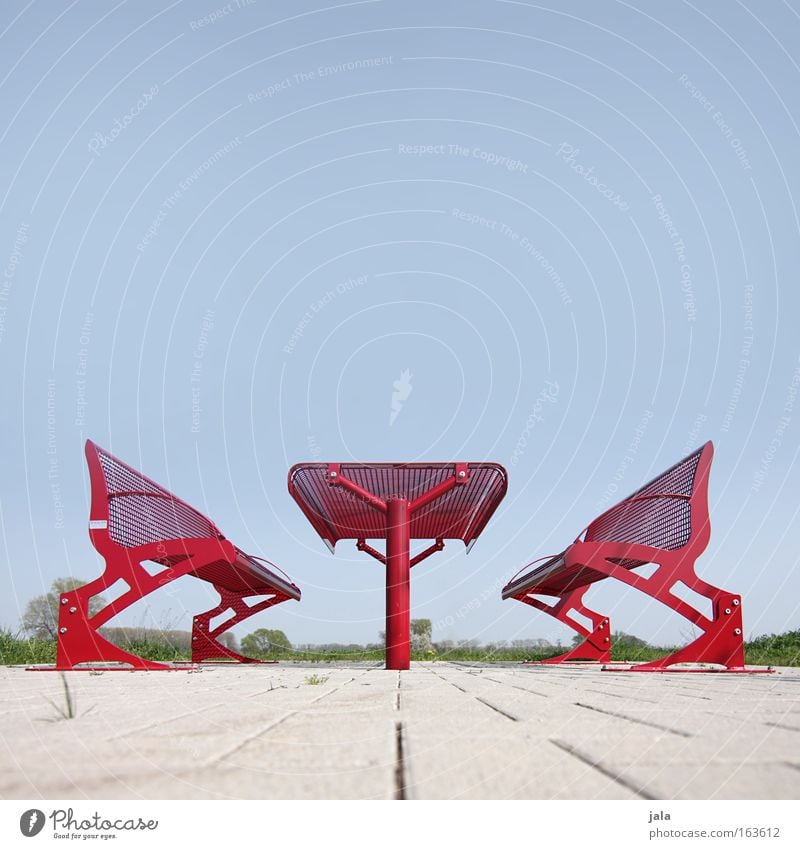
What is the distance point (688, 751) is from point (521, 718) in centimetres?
84

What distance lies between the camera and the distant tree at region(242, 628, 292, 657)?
1586 centimetres

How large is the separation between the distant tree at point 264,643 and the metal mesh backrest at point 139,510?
575 cm

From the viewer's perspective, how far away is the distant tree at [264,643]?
1586 centimetres

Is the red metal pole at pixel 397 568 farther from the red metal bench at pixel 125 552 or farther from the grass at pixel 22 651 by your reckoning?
the grass at pixel 22 651

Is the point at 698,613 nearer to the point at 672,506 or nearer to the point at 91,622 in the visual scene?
the point at 672,506

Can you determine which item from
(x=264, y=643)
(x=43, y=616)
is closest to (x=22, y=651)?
(x=43, y=616)

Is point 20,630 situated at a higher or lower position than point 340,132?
lower

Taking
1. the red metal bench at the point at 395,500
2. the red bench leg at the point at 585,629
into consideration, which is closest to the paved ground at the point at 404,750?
the red metal bench at the point at 395,500

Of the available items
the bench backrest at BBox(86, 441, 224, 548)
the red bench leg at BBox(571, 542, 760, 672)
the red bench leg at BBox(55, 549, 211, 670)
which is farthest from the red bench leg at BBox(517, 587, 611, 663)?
the red bench leg at BBox(55, 549, 211, 670)

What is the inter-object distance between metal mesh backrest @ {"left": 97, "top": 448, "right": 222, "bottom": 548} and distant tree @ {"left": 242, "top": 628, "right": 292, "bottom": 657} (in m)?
5.75
